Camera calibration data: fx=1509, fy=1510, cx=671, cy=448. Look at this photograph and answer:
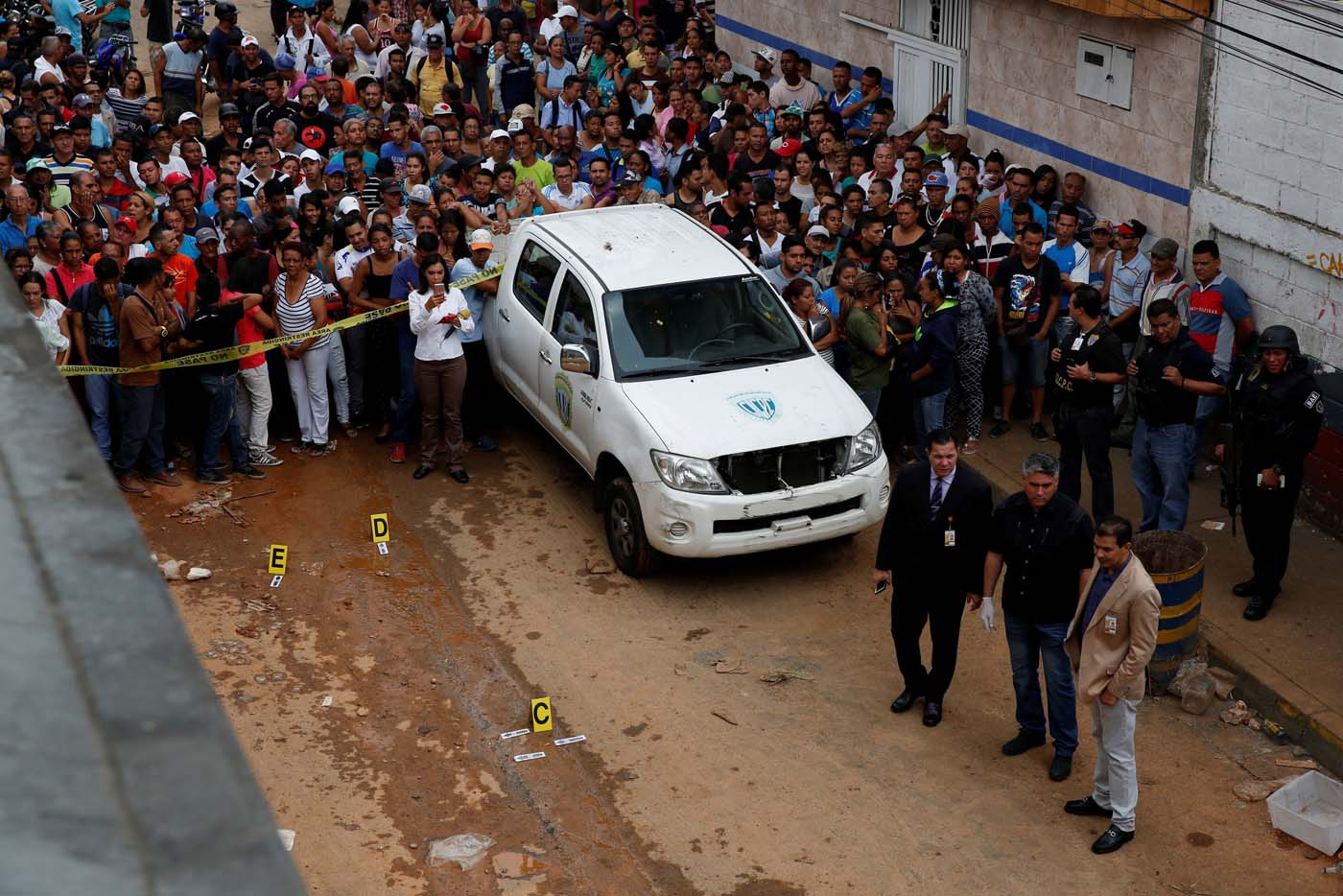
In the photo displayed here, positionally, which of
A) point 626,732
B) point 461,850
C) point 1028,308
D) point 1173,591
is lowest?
point 626,732

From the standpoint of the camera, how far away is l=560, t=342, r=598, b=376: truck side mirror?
1049cm

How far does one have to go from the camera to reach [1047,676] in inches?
320

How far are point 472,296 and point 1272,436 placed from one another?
21.3ft

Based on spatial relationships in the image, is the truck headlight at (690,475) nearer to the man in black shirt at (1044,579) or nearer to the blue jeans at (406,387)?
the man in black shirt at (1044,579)

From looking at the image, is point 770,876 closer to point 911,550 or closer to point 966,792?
point 966,792

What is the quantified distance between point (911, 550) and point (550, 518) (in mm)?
3841

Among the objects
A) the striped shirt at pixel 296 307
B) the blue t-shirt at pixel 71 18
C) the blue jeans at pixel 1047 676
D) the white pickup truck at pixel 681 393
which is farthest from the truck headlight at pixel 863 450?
the blue t-shirt at pixel 71 18

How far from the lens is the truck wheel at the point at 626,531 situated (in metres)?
10.4

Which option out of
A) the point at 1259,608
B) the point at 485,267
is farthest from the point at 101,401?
the point at 1259,608

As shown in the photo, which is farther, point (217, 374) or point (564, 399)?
point (217, 374)

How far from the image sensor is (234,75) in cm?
2028

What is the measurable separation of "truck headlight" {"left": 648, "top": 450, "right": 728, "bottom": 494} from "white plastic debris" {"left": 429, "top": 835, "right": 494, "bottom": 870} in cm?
293

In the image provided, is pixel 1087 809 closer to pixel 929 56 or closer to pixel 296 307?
pixel 296 307

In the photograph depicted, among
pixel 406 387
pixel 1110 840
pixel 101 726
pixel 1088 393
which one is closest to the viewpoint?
pixel 101 726
